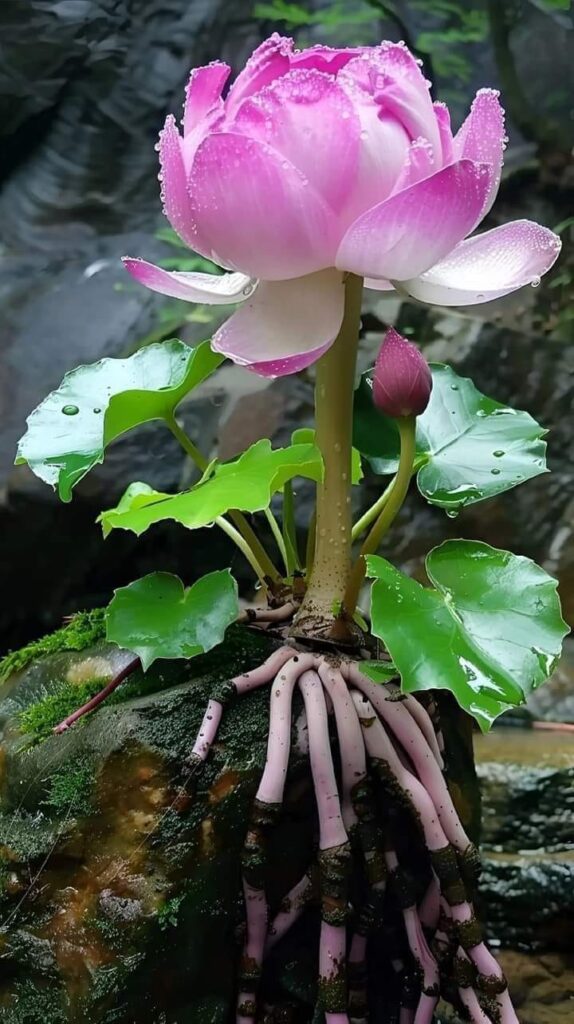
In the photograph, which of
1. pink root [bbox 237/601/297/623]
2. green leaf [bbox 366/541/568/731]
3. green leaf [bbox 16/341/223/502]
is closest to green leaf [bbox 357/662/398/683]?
green leaf [bbox 366/541/568/731]

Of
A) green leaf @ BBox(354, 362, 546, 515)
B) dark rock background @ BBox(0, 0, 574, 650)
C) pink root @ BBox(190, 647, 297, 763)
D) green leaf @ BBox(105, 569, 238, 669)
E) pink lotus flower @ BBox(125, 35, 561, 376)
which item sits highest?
pink lotus flower @ BBox(125, 35, 561, 376)

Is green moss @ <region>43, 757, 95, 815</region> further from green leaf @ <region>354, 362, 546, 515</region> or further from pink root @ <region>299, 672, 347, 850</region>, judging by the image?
green leaf @ <region>354, 362, 546, 515</region>

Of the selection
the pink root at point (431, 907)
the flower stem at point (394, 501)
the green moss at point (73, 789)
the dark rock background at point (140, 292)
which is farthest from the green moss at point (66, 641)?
the dark rock background at point (140, 292)

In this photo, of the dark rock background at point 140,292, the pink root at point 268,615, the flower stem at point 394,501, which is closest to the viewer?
the flower stem at point 394,501

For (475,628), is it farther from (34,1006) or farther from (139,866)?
(34,1006)

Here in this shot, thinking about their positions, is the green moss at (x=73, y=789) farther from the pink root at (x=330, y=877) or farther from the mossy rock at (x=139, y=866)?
the pink root at (x=330, y=877)

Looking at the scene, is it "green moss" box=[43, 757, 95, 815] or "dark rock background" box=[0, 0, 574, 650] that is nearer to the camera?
"green moss" box=[43, 757, 95, 815]
